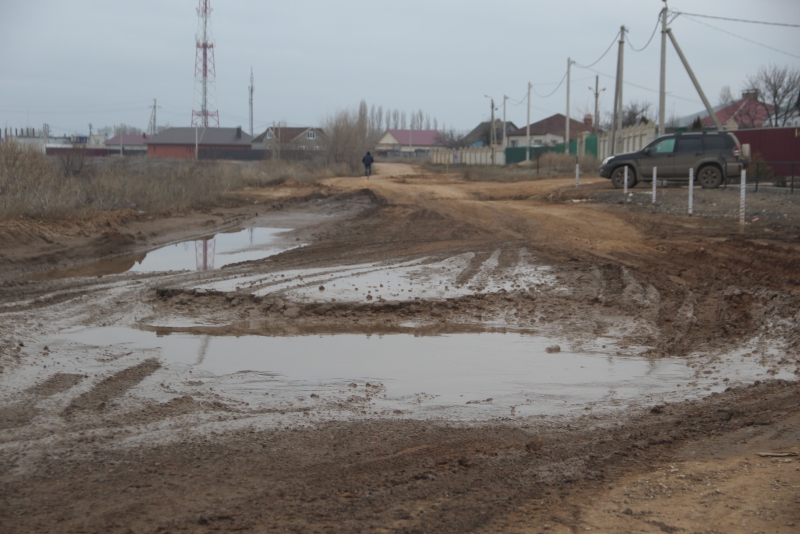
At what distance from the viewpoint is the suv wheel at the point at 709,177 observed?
23062mm

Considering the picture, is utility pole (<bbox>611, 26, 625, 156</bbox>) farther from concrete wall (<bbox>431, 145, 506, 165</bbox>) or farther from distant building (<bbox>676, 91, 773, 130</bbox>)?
concrete wall (<bbox>431, 145, 506, 165</bbox>)

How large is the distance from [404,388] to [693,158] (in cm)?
2016

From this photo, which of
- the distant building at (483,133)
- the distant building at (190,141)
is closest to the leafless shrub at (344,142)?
the distant building at (190,141)

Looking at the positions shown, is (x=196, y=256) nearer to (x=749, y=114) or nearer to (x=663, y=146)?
(x=663, y=146)

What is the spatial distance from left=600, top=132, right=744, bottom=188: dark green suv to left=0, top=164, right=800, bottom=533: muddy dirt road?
9.66m

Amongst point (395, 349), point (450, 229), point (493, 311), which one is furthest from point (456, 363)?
point (450, 229)

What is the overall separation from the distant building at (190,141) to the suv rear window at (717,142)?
8141 centimetres

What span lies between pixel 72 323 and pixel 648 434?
648 centimetres

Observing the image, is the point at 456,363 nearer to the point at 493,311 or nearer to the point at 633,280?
the point at 493,311

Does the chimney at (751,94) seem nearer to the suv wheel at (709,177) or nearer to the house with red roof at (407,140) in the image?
the suv wheel at (709,177)

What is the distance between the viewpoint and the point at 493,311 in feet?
29.7

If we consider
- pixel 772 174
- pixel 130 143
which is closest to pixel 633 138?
pixel 772 174

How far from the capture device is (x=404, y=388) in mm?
6203

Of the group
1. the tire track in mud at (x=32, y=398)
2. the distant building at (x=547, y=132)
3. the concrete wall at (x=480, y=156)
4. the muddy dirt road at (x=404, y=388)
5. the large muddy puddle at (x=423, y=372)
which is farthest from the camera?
the distant building at (x=547, y=132)
